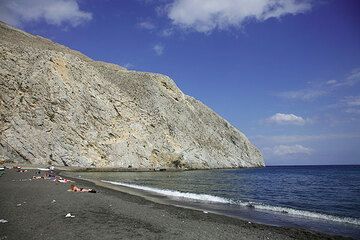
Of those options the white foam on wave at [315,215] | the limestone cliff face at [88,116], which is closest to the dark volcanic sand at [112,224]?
the white foam on wave at [315,215]

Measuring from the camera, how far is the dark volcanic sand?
1047 centimetres

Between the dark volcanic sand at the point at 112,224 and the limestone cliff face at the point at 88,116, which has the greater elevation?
the limestone cliff face at the point at 88,116

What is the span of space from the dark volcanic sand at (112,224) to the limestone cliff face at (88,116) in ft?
153

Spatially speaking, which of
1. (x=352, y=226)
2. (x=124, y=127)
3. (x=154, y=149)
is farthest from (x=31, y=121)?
(x=352, y=226)

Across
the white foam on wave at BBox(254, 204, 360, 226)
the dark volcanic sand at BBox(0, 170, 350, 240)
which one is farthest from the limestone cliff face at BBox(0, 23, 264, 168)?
the white foam on wave at BBox(254, 204, 360, 226)

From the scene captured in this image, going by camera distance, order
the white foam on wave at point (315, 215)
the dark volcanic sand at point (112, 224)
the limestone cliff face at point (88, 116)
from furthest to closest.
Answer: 1. the limestone cliff face at point (88, 116)
2. the white foam on wave at point (315, 215)
3. the dark volcanic sand at point (112, 224)

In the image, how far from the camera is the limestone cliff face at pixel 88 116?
60.3 m

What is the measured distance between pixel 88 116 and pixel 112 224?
60762 millimetres

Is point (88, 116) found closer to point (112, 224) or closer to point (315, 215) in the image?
point (315, 215)

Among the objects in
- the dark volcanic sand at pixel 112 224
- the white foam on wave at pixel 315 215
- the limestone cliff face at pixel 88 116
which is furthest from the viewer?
the limestone cliff face at pixel 88 116

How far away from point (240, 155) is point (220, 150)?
17845 mm

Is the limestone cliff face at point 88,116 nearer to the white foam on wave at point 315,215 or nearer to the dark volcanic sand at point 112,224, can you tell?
the dark volcanic sand at point 112,224

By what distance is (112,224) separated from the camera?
1220 centimetres

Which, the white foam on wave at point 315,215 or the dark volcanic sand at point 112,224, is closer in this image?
the dark volcanic sand at point 112,224
